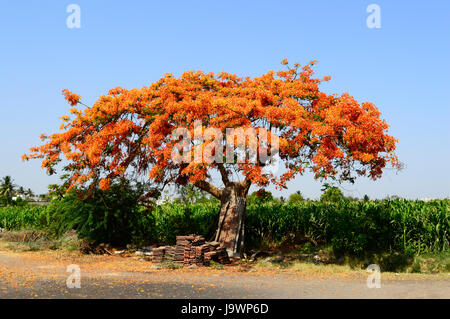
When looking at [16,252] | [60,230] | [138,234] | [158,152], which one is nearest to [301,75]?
[158,152]

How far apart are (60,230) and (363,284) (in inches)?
571

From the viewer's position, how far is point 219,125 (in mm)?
15211

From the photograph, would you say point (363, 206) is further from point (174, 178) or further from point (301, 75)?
point (174, 178)

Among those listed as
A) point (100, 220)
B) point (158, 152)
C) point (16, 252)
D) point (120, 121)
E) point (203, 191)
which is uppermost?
point (120, 121)

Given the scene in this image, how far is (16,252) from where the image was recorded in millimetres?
20922

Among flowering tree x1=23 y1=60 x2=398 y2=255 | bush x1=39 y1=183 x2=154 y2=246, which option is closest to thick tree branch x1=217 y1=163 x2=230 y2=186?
flowering tree x1=23 y1=60 x2=398 y2=255

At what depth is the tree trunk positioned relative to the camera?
1780 cm

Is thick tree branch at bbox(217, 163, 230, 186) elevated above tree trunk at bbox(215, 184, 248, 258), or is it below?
above

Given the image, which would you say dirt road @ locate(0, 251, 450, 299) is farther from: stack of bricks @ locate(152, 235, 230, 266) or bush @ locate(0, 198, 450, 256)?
bush @ locate(0, 198, 450, 256)

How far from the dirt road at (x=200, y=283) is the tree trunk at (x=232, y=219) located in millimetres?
2218

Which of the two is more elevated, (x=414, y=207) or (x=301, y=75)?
(x=301, y=75)

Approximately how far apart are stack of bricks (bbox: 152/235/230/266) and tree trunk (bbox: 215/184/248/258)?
1.16m

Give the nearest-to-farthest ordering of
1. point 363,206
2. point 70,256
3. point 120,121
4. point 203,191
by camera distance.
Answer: point 120,121
point 70,256
point 203,191
point 363,206

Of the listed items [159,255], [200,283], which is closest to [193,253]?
[159,255]
